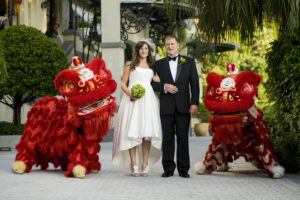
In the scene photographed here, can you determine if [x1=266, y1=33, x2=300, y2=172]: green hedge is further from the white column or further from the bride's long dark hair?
the white column

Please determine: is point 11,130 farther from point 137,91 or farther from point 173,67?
point 173,67

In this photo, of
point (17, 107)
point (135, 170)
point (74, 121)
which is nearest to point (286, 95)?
point (135, 170)

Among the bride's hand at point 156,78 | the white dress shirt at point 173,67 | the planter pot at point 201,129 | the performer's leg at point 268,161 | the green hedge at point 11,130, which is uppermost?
the white dress shirt at point 173,67

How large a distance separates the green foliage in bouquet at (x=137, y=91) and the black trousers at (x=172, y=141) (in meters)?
0.46

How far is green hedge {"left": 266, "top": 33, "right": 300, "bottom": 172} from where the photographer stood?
7.80 metres

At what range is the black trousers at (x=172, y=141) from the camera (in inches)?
303

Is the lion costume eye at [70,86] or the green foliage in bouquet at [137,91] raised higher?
the lion costume eye at [70,86]

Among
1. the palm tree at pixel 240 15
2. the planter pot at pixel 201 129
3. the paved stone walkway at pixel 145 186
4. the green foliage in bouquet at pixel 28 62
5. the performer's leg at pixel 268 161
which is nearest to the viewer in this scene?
the paved stone walkway at pixel 145 186

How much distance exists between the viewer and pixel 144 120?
7.80 metres

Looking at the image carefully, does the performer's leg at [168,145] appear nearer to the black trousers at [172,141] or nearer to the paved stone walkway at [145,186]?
the black trousers at [172,141]

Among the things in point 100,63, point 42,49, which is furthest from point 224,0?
point 42,49

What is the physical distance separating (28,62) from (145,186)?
7194 mm

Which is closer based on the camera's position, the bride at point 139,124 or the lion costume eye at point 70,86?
the lion costume eye at point 70,86

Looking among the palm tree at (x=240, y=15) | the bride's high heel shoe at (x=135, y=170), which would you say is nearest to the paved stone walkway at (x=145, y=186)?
the bride's high heel shoe at (x=135, y=170)
